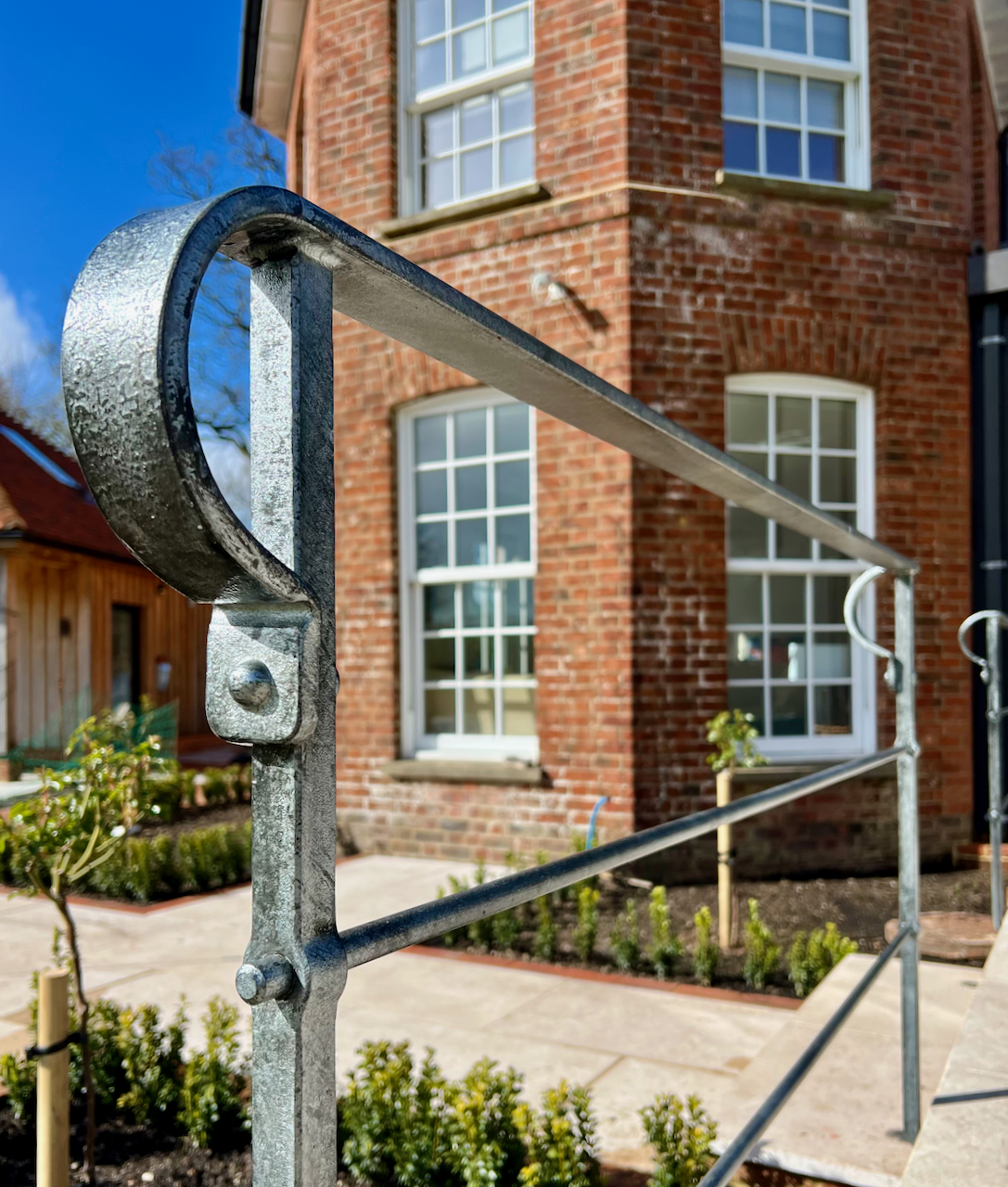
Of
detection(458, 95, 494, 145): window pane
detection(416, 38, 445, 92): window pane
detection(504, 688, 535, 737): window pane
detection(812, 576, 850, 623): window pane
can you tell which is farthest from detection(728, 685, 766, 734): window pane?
detection(416, 38, 445, 92): window pane

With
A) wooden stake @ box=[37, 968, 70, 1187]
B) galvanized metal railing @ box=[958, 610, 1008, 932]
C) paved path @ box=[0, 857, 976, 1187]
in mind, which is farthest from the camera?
galvanized metal railing @ box=[958, 610, 1008, 932]

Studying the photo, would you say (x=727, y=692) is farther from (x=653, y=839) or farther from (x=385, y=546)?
(x=653, y=839)

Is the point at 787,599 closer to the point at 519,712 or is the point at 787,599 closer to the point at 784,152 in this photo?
the point at 519,712

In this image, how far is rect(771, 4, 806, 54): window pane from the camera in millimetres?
7297

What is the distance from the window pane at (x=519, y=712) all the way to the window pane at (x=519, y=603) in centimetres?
46

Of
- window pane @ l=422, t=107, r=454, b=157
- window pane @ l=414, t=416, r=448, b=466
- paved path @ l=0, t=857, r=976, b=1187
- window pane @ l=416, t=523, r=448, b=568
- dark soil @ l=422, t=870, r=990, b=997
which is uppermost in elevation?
window pane @ l=422, t=107, r=454, b=157

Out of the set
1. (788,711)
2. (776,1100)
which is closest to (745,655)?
(788,711)

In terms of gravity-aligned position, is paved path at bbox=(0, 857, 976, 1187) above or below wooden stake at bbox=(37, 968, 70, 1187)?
below

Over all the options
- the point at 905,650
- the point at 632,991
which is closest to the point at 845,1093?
the point at 905,650

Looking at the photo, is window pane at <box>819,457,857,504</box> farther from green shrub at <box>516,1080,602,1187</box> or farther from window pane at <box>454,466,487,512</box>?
green shrub at <box>516,1080,602,1187</box>

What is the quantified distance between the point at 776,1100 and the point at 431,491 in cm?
621

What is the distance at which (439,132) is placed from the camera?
7.80m

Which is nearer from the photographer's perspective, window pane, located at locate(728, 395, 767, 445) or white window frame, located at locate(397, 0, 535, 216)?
window pane, located at locate(728, 395, 767, 445)

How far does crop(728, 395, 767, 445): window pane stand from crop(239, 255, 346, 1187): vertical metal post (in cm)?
682
